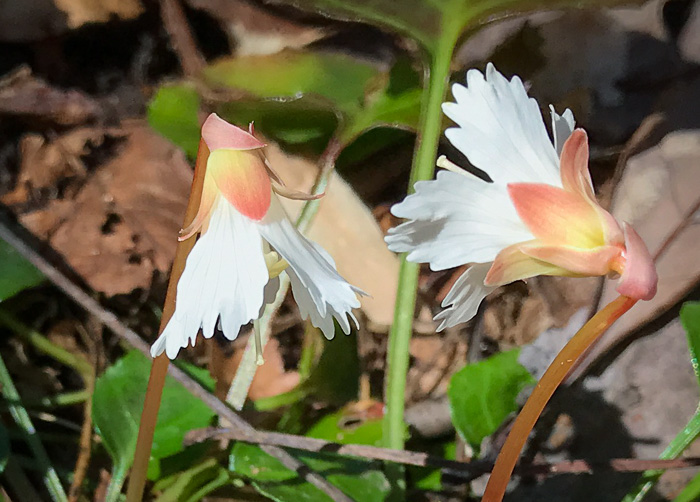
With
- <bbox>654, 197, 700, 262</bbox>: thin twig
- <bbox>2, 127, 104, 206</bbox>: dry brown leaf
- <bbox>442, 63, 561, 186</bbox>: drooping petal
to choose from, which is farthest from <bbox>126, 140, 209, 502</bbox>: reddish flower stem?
<bbox>654, 197, 700, 262</bbox>: thin twig

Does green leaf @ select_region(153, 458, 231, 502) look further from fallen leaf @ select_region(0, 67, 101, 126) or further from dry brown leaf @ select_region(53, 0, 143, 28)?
dry brown leaf @ select_region(53, 0, 143, 28)

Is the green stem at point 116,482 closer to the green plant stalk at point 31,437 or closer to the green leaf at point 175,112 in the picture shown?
the green plant stalk at point 31,437

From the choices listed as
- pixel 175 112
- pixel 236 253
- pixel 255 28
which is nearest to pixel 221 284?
pixel 236 253

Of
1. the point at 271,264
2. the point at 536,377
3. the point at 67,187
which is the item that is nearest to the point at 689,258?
the point at 536,377

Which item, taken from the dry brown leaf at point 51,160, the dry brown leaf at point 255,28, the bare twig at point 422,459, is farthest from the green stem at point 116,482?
the dry brown leaf at point 255,28

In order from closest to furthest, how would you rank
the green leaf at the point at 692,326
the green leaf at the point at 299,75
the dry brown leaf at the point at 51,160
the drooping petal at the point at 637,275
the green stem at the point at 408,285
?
the drooping petal at the point at 637,275 → the green leaf at the point at 692,326 → the green stem at the point at 408,285 → the green leaf at the point at 299,75 → the dry brown leaf at the point at 51,160
